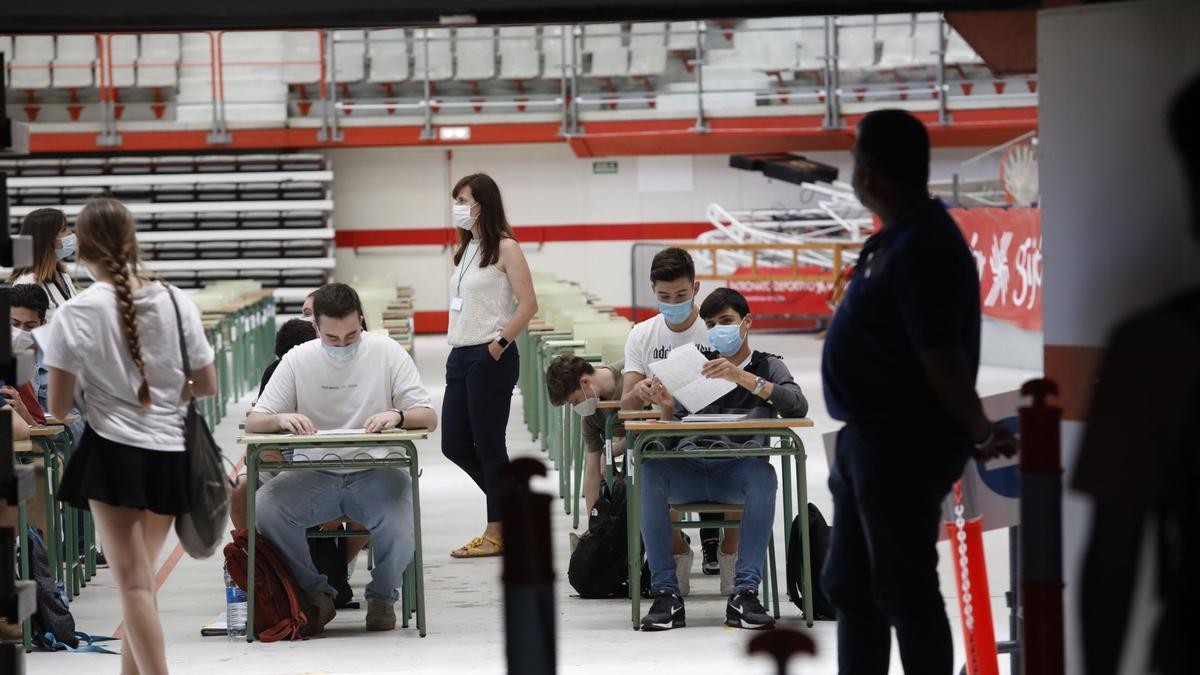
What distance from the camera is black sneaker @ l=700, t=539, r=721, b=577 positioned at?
6.27m

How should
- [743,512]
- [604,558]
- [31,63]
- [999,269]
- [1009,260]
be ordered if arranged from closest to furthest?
[743,512] < [604,558] < [1009,260] < [999,269] < [31,63]

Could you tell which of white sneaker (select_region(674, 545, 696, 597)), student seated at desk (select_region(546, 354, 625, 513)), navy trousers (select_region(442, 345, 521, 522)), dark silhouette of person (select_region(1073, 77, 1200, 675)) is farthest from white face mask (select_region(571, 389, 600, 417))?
dark silhouette of person (select_region(1073, 77, 1200, 675))

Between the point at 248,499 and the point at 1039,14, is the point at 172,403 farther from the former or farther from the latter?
the point at 1039,14

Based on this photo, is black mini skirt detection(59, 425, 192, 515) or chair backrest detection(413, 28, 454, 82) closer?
black mini skirt detection(59, 425, 192, 515)

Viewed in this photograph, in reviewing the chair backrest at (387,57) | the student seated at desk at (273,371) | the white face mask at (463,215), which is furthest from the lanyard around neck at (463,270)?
the chair backrest at (387,57)

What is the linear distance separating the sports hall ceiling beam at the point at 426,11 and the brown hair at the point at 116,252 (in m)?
0.46

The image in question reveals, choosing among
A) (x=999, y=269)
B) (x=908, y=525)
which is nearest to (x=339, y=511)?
(x=908, y=525)

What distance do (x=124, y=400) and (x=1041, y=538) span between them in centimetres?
223

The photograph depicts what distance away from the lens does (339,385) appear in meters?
5.50

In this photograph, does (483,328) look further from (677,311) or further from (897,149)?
(897,149)

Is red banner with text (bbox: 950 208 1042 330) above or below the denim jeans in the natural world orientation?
above

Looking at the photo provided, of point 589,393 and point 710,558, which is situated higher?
point 589,393

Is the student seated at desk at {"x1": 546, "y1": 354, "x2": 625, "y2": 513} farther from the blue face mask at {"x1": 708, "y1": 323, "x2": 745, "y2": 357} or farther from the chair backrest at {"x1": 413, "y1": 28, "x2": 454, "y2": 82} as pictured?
the chair backrest at {"x1": 413, "y1": 28, "x2": 454, "y2": 82}

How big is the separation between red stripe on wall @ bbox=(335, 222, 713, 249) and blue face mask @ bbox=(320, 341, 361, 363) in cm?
1486
